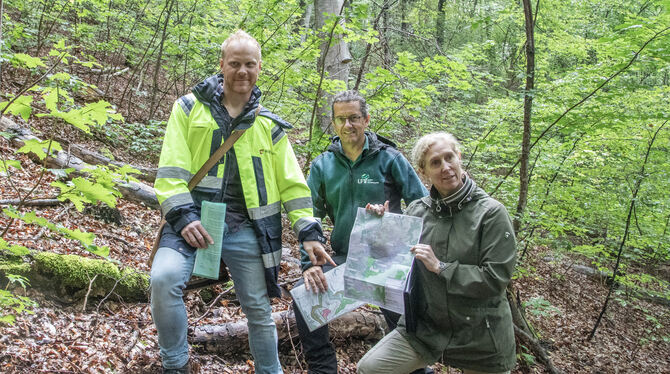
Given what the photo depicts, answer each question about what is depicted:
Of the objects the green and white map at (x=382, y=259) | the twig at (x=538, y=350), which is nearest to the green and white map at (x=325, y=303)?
the green and white map at (x=382, y=259)

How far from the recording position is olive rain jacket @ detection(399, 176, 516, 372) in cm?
259

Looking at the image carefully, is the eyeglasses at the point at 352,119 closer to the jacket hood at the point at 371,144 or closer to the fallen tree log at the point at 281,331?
the jacket hood at the point at 371,144

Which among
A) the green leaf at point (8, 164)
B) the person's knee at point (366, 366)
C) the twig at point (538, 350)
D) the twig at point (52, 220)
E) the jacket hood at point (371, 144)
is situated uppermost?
the jacket hood at point (371, 144)

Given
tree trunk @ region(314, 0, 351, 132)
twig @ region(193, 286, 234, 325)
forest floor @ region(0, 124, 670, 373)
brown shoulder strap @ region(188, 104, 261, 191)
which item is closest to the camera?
brown shoulder strap @ region(188, 104, 261, 191)

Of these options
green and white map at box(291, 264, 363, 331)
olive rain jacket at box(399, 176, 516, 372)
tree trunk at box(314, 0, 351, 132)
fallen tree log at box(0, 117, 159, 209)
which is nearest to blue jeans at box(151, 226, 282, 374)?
green and white map at box(291, 264, 363, 331)

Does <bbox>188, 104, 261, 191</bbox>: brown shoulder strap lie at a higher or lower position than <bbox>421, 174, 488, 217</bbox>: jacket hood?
higher

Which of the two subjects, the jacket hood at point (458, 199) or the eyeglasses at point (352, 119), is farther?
the eyeglasses at point (352, 119)

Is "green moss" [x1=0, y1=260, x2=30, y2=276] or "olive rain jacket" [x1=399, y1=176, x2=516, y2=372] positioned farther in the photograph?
"green moss" [x1=0, y1=260, x2=30, y2=276]

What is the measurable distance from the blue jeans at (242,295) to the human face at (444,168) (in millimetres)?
1273

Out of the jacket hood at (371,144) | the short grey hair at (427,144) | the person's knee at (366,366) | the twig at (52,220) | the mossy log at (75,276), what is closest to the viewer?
the person's knee at (366,366)

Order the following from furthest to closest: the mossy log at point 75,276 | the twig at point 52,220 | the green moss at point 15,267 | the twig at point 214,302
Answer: the twig at point 52,220 < the twig at point 214,302 < the mossy log at point 75,276 < the green moss at point 15,267

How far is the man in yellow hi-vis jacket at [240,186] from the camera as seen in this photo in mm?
2586

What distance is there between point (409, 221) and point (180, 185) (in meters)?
1.45

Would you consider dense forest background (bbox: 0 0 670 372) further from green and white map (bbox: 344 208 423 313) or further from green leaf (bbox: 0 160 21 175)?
green and white map (bbox: 344 208 423 313)
